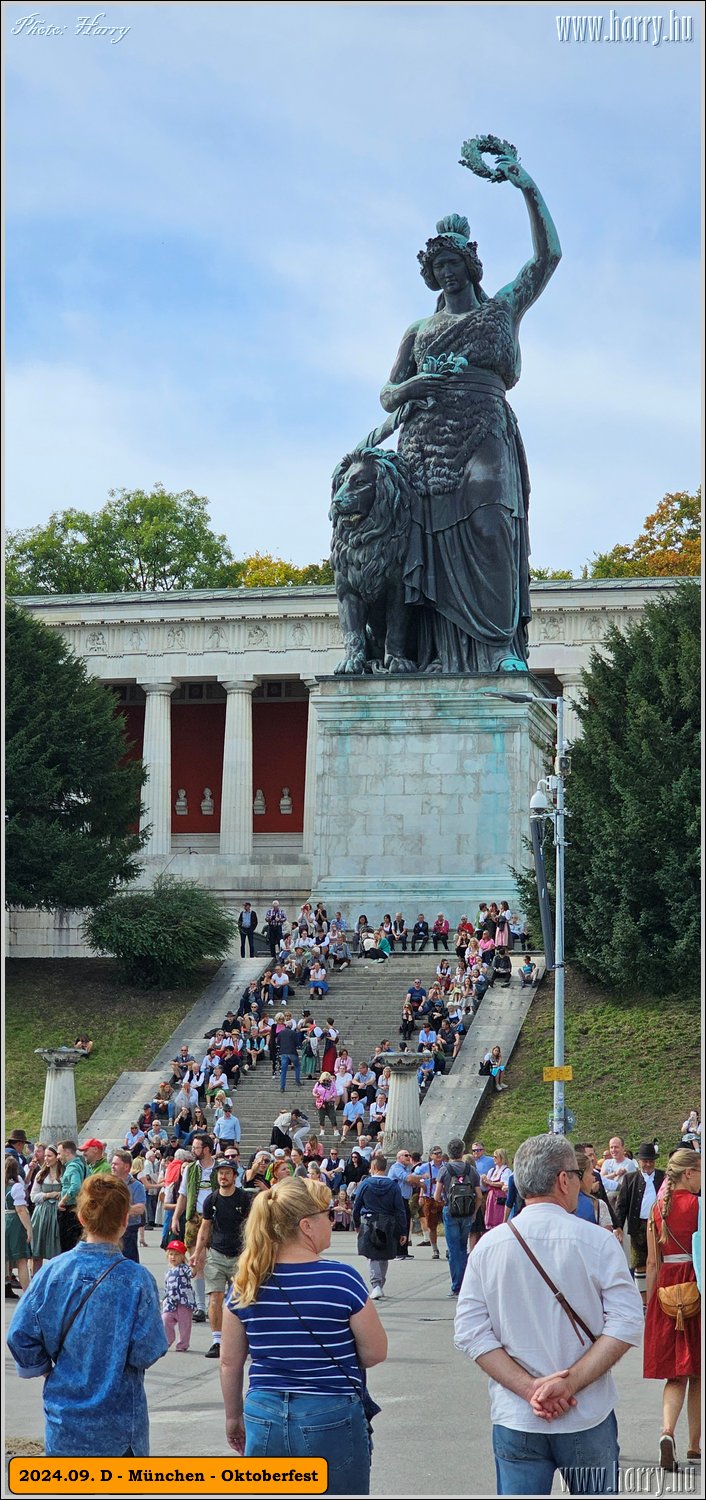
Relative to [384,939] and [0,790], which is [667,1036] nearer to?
[384,939]

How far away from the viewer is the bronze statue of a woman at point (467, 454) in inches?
1661

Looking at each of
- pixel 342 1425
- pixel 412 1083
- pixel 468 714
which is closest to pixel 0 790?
pixel 342 1425

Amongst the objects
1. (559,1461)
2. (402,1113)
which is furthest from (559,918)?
(559,1461)

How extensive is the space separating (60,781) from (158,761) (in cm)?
2107

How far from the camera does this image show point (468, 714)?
136ft

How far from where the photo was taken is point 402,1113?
28.3 m

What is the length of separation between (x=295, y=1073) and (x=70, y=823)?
55.5 feet

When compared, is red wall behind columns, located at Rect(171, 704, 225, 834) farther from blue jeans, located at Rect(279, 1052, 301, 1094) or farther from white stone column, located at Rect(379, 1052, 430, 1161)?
white stone column, located at Rect(379, 1052, 430, 1161)

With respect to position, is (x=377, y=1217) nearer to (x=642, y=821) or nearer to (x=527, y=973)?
(x=527, y=973)

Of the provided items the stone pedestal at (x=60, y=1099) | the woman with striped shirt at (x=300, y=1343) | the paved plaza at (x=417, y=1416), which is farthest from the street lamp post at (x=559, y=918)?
the woman with striped shirt at (x=300, y=1343)

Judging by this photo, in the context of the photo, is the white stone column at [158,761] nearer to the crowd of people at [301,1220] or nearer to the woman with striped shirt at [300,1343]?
the crowd of people at [301,1220]

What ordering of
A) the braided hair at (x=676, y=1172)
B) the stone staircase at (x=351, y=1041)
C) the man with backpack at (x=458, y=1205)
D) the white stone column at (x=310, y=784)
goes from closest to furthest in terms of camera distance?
the braided hair at (x=676, y=1172) < the man with backpack at (x=458, y=1205) < the stone staircase at (x=351, y=1041) < the white stone column at (x=310, y=784)

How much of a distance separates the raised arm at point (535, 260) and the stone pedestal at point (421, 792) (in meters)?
8.46

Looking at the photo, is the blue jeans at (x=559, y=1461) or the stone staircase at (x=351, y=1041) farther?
the stone staircase at (x=351, y=1041)
